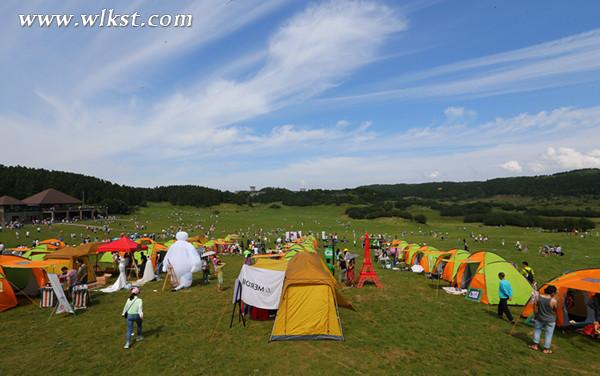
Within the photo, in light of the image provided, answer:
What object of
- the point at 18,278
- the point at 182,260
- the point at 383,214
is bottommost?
the point at 383,214

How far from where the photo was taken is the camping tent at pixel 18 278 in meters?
13.4

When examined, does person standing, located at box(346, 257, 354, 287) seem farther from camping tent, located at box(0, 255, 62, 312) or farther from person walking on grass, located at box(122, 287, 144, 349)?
camping tent, located at box(0, 255, 62, 312)

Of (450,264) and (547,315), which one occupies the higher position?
(547,315)

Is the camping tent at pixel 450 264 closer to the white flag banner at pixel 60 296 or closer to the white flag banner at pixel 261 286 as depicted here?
the white flag banner at pixel 261 286

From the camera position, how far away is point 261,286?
11023 mm

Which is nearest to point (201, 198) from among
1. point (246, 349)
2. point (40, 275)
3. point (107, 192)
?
point (107, 192)

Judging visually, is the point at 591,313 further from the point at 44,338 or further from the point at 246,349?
the point at 44,338

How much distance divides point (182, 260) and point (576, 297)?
16.9 metres

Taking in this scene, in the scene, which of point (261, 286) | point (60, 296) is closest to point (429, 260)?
point (261, 286)

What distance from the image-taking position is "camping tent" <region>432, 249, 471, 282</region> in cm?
1824

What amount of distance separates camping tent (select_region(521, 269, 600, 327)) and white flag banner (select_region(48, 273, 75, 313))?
17.0m

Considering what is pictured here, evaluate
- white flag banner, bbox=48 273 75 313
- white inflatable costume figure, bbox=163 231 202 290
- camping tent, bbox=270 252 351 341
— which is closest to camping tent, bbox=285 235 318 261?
camping tent, bbox=270 252 351 341

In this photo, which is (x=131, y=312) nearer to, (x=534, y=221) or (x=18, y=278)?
(x=18, y=278)

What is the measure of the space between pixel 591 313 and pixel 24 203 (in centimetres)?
8940
